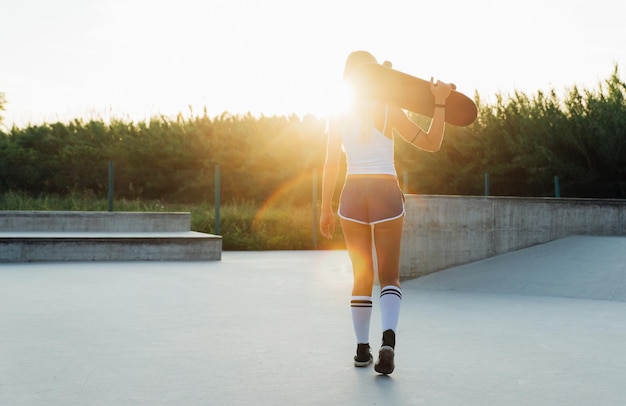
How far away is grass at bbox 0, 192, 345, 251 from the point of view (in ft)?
55.7

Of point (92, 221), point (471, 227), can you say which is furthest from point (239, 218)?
point (471, 227)

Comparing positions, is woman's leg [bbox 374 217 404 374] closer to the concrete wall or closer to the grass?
the concrete wall

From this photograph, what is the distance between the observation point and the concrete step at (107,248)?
39.2 feet

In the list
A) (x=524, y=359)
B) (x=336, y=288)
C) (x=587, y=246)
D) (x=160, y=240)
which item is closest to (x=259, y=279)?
(x=336, y=288)

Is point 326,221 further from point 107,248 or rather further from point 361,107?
point 107,248

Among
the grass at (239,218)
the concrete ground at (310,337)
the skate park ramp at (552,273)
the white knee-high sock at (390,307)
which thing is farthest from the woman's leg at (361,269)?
the grass at (239,218)

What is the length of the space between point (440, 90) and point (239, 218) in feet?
46.5

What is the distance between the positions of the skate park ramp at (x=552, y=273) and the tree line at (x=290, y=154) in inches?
294

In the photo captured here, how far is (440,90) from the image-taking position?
421 cm

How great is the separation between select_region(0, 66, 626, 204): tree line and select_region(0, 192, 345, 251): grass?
3.03 feet

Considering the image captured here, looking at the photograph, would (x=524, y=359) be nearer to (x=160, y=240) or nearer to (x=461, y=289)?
(x=461, y=289)

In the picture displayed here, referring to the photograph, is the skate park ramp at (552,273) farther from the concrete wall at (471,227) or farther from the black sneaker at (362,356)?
the black sneaker at (362,356)

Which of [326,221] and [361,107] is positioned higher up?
[361,107]

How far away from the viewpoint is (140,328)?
5844mm
